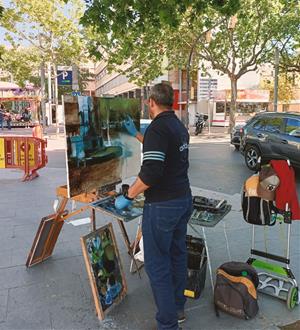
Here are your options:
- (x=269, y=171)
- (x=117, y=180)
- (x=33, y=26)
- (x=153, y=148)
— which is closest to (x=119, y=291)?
(x=117, y=180)

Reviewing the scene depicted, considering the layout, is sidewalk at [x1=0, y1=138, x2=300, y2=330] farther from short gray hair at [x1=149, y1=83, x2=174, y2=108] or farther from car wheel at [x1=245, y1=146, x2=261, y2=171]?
car wheel at [x1=245, y1=146, x2=261, y2=171]

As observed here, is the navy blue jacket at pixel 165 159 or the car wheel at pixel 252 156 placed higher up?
the navy blue jacket at pixel 165 159

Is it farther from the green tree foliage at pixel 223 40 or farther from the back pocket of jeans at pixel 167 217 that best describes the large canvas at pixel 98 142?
the green tree foliage at pixel 223 40

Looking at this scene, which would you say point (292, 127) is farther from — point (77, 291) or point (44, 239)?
point (77, 291)

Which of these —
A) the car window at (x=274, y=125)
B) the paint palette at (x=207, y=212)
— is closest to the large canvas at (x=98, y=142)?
the paint palette at (x=207, y=212)

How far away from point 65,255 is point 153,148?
2448 millimetres

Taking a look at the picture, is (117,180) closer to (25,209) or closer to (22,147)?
(25,209)

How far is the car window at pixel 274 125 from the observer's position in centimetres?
1016

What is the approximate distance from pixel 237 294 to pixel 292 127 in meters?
7.50

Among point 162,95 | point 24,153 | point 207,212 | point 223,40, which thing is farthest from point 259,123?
point 223,40

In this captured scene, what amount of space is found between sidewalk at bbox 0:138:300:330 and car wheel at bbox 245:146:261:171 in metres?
5.37

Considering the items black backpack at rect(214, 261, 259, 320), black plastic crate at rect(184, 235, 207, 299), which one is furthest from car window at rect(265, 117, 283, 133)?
black backpack at rect(214, 261, 259, 320)

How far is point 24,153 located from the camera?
9.45 metres

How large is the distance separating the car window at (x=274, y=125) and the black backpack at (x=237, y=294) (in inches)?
295
